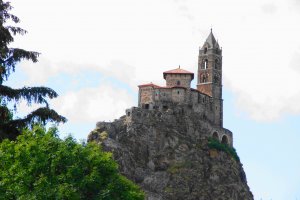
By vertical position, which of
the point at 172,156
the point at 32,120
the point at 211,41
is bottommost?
the point at 32,120

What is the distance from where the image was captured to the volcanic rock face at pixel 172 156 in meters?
127

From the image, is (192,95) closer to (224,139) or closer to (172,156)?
(224,139)

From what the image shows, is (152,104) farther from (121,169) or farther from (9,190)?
(9,190)

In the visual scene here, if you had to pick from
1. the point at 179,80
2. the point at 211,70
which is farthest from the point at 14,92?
the point at 211,70

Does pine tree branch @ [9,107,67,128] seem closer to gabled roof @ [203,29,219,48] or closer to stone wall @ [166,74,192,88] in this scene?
stone wall @ [166,74,192,88]

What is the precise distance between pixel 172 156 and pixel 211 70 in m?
32.7

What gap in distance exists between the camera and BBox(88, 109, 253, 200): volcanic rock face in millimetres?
127438

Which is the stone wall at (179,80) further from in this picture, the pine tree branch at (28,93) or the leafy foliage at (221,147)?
the pine tree branch at (28,93)

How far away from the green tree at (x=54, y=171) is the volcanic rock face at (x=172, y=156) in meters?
79.7

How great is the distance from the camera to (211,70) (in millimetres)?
156750

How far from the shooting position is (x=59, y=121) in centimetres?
2698

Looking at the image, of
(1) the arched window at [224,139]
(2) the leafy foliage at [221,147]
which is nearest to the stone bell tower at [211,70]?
(1) the arched window at [224,139]

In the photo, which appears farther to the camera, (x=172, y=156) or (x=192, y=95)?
(x=192, y=95)

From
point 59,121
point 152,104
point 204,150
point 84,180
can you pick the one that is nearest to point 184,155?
point 204,150
